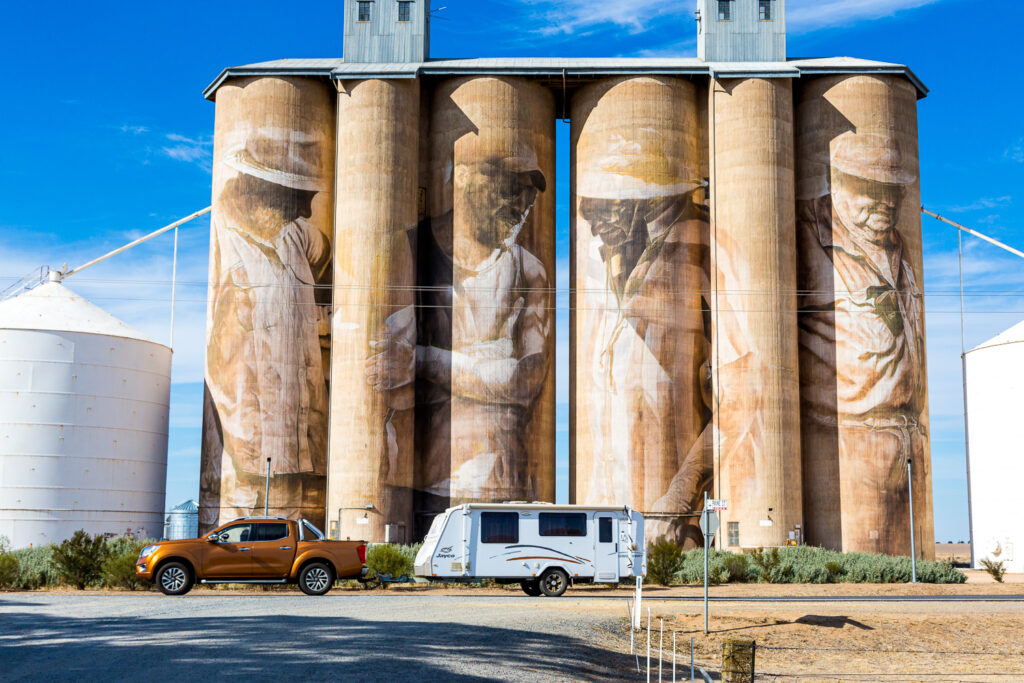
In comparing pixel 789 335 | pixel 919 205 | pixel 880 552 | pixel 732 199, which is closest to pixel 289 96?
pixel 732 199

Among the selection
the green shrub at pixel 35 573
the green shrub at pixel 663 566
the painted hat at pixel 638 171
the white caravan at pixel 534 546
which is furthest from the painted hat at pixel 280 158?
the white caravan at pixel 534 546

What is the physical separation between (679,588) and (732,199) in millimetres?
24787

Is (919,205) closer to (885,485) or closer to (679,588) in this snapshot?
(885,485)

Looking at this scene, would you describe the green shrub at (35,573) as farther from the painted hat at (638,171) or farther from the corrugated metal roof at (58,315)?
the painted hat at (638,171)

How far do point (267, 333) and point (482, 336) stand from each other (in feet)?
36.6

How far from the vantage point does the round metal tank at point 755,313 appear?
177ft

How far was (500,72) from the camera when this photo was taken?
2346 inches

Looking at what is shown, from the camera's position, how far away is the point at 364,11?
61562 mm

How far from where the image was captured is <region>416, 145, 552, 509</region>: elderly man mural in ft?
184

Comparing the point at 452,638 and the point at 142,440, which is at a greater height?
the point at 142,440

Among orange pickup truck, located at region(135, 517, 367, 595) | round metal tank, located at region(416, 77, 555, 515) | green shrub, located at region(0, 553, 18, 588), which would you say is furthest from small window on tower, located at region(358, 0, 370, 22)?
orange pickup truck, located at region(135, 517, 367, 595)

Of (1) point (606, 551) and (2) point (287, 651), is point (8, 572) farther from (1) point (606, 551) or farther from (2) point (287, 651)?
(2) point (287, 651)

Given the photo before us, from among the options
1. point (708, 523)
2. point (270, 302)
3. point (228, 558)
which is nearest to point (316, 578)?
point (228, 558)

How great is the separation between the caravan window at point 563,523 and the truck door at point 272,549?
23.8 ft
